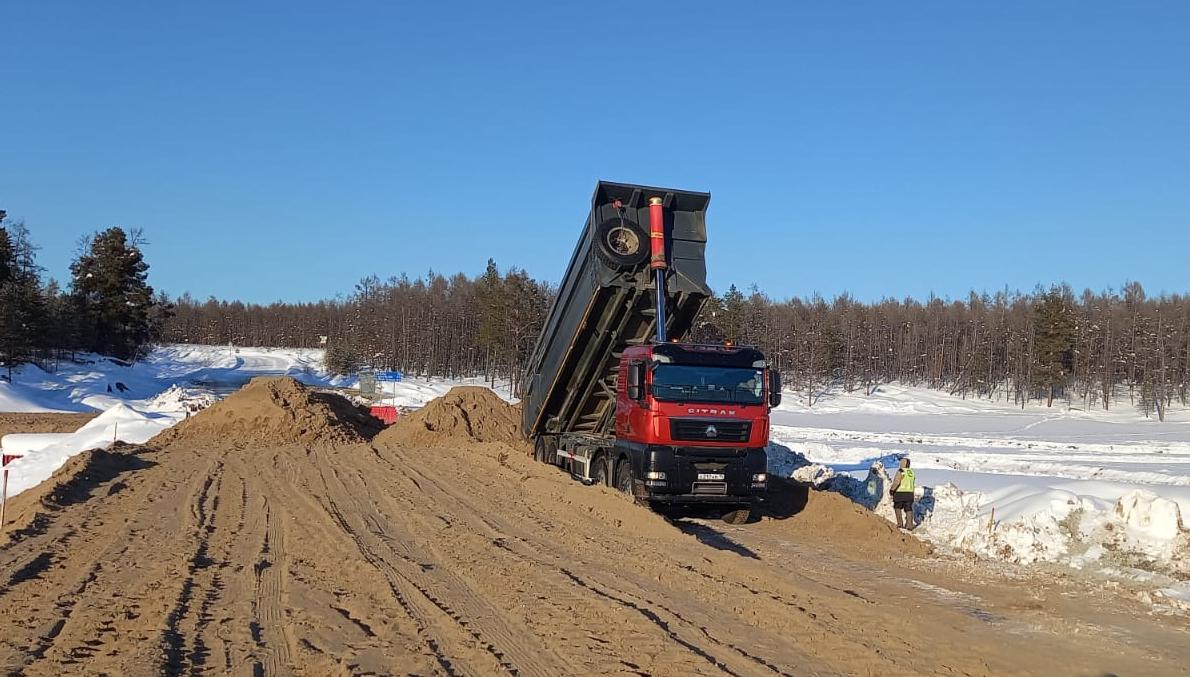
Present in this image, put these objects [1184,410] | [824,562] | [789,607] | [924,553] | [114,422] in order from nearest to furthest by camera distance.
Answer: [789,607] < [824,562] < [924,553] < [114,422] < [1184,410]

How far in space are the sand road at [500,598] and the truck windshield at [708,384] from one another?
1.96 metres

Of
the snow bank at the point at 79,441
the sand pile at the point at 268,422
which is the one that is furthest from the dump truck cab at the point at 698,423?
the sand pile at the point at 268,422

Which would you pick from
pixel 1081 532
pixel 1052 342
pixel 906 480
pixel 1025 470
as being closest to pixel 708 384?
pixel 906 480

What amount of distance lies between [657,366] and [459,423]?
45.3ft

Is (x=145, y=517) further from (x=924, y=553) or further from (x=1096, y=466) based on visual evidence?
(x=1096, y=466)

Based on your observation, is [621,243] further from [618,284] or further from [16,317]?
[16,317]

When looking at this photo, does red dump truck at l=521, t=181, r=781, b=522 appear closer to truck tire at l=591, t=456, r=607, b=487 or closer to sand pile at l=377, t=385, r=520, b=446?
truck tire at l=591, t=456, r=607, b=487

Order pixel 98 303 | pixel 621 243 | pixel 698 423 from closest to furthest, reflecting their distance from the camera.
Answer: pixel 698 423
pixel 621 243
pixel 98 303

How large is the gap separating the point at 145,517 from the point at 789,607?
31.3 ft

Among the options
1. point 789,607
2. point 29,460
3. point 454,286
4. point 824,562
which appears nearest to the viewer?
point 789,607

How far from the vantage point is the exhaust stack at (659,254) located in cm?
1426

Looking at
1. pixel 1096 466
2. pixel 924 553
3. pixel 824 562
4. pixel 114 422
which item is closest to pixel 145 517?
pixel 824 562

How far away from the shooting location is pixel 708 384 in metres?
13.9

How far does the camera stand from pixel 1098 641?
7.55 meters
